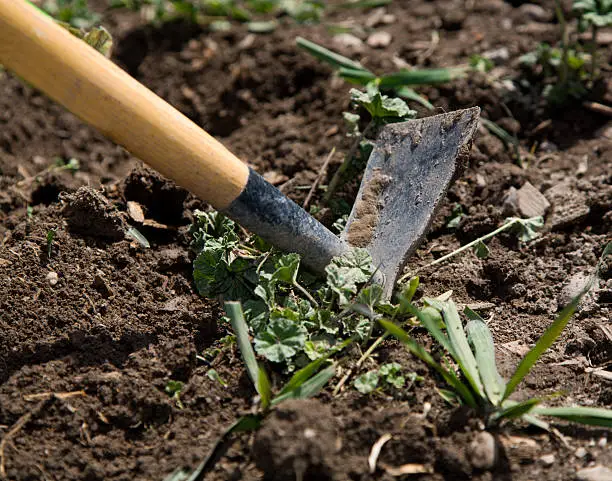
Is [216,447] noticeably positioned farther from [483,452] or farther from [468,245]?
[468,245]

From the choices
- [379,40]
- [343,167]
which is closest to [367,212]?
[343,167]

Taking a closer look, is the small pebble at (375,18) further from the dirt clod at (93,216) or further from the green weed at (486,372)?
the green weed at (486,372)

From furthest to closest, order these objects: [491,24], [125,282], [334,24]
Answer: [334,24]
[491,24]
[125,282]

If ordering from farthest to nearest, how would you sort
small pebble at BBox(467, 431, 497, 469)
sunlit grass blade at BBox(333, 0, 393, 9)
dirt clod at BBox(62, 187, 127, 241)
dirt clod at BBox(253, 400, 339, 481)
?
sunlit grass blade at BBox(333, 0, 393, 9)
dirt clod at BBox(62, 187, 127, 241)
small pebble at BBox(467, 431, 497, 469)
dirt clod at BBox(253, 400, 339, 481)

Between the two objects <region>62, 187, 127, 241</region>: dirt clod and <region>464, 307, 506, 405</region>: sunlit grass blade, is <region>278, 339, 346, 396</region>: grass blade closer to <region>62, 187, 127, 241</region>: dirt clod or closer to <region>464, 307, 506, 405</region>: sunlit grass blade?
<region>464, 307, 506, 405</region>: sunlit grass blade

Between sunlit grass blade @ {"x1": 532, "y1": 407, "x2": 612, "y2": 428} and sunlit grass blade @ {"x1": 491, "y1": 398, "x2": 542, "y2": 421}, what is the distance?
43 millimetres

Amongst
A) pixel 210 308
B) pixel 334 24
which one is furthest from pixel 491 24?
pixel 210 308

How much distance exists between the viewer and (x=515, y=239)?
273 cm

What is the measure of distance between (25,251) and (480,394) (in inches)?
62.0

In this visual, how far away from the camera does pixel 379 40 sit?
12.4 ft

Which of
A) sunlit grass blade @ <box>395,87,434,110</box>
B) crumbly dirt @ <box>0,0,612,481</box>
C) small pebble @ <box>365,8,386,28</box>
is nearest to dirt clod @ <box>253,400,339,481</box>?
crumbly dirt @ <box>0,0,612,481</box>

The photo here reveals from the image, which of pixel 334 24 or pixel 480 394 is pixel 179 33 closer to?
pixel 334 24

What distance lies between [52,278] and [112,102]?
0.74m

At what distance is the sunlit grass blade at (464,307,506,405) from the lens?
2.04 m
